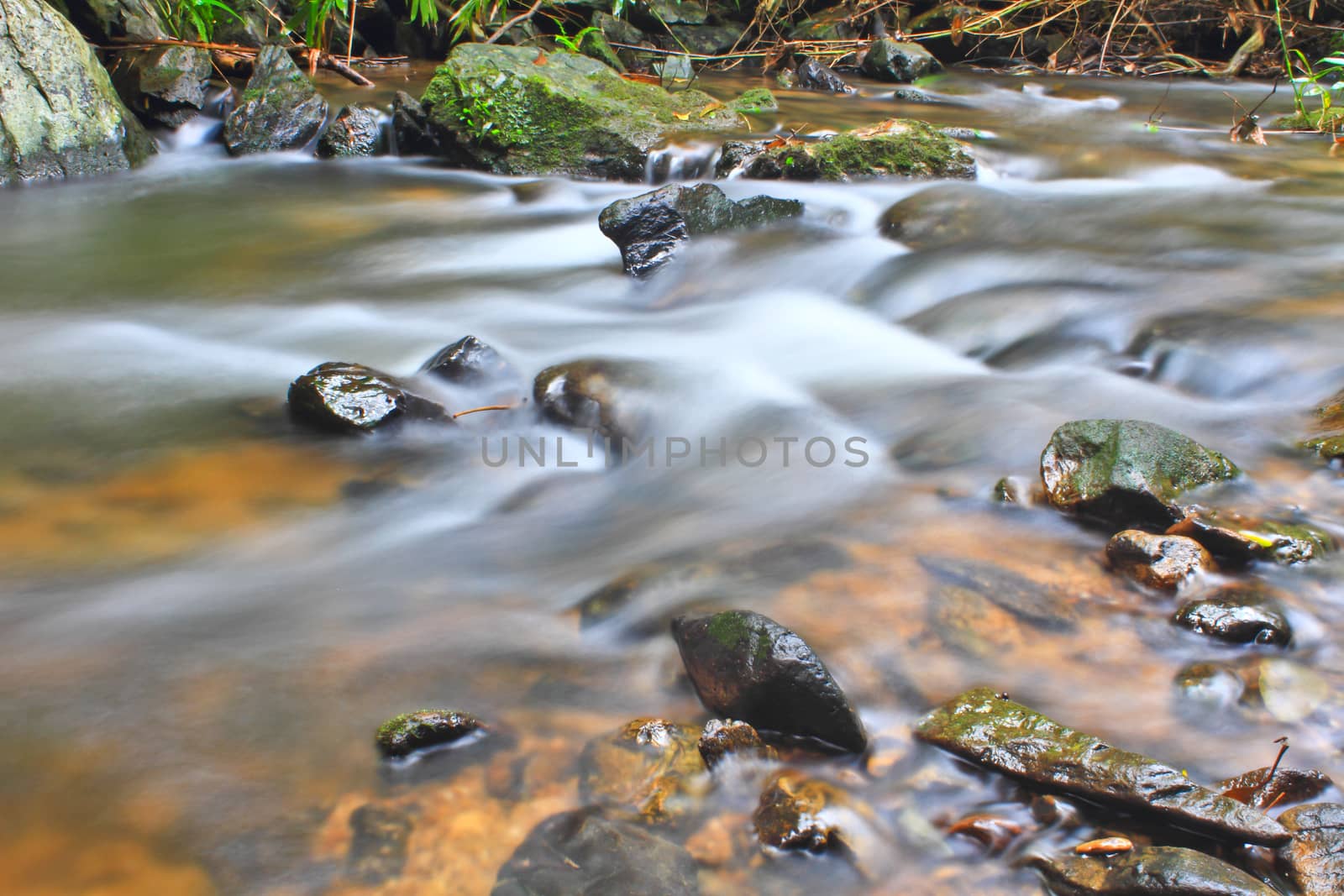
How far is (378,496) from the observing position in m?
3.10

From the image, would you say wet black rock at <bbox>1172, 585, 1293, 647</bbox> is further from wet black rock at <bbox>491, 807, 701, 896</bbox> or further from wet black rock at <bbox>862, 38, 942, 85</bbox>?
wet black rock at <bbox>862, 38, 942, 85</bbox>

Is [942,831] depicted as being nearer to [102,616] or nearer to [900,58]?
[102,616]

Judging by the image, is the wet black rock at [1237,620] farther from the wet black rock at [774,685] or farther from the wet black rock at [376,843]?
the wet black rock at [376,843]

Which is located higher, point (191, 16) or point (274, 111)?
point (191, 16)

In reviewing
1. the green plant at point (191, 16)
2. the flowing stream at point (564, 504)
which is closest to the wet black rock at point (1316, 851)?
the flowing stream at point (564, 504)

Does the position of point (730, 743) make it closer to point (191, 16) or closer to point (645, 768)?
point (645, 768)

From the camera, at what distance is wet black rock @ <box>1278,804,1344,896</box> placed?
152cm

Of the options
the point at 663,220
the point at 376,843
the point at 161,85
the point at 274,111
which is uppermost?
the point at 161,85

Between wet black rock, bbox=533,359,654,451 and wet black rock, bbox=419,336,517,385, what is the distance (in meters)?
0.16

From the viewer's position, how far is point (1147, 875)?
1508 mm

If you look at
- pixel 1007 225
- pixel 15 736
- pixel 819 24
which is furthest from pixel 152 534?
pixel 819 24

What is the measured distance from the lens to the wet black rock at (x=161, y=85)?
730 centimetres

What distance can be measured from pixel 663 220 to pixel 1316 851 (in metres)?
4.18

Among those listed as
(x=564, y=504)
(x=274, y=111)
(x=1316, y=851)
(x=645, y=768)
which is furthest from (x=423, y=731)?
(x=274, y=111)
